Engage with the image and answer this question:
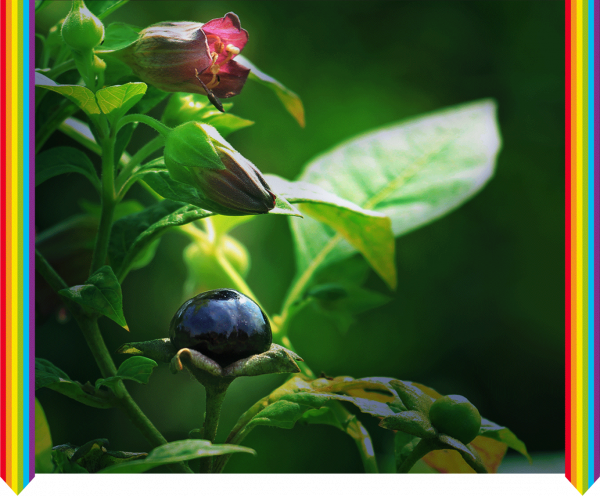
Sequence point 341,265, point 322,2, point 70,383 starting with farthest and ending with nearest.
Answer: point 322,2 < point 341,265 < point 70,383

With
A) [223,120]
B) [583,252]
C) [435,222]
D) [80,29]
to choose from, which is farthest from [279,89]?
[435,222]

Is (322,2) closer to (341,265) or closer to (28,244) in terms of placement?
(341,265)

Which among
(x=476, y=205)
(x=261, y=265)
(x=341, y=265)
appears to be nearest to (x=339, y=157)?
(x=341, y=265)

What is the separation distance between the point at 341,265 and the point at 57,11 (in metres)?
0.57

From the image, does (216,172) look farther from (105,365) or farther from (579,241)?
(579,241)

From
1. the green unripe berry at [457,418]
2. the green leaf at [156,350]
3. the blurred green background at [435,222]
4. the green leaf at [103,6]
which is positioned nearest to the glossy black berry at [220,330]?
the green leaf at [156,350]

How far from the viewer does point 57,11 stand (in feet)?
2.81

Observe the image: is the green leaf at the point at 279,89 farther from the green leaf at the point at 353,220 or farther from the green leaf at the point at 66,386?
the green leaf at the point at 66,386

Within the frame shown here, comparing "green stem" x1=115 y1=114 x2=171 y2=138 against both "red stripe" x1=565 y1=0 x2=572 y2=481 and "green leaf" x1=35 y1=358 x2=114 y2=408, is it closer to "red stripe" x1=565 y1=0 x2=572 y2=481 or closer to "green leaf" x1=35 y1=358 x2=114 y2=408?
"green leaf" x1=35 y1=358 x2=114 y2=408

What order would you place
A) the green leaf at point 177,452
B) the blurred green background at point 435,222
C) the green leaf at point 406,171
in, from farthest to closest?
1. the blurred green background at point 435,222
2. the green leaf at point 406,171
3. the green leaf at point 177,452

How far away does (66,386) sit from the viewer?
362 mm

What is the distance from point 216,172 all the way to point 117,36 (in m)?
0.17

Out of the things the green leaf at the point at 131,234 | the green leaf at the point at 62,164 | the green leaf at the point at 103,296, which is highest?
the green leaf at the point at 62,164

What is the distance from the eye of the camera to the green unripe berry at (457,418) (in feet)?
1.14
